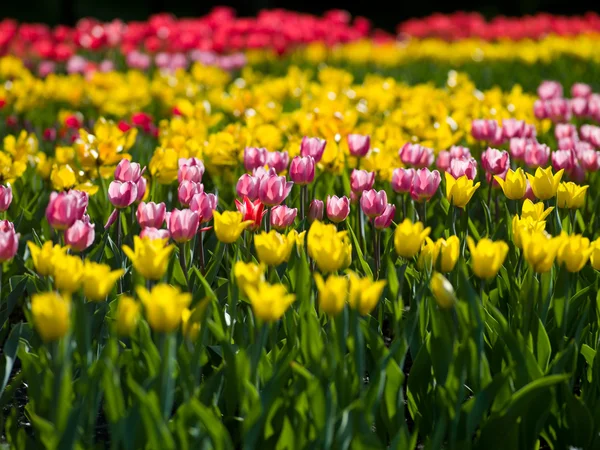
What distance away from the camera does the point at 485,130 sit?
4078 mm

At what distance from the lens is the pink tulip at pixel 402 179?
3.15 meters

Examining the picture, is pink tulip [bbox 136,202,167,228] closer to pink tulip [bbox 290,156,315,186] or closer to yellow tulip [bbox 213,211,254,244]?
yellow tulip [bbox 213,211,254,244]

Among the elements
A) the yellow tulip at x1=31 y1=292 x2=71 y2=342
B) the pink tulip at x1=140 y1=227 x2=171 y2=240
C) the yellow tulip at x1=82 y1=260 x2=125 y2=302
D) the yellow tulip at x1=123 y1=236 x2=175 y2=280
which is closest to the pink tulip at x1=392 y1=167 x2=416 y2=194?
the pink tulip at x1=140 y1=227 x2=171 y2=240

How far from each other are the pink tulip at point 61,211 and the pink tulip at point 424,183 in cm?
115

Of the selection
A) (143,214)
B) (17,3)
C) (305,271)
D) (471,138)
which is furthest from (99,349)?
(17,3)

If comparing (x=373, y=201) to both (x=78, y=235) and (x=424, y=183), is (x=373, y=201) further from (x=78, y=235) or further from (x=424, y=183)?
(x=78, y=235)

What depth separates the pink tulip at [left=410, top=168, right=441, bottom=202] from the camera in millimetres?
3025

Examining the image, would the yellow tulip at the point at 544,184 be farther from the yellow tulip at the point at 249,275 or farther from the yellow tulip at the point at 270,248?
the yellow tulip at the point at 249,275

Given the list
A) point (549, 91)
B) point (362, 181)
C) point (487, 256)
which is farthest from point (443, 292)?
point (549, 91)

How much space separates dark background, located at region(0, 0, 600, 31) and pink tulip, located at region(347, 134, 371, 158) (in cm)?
1630

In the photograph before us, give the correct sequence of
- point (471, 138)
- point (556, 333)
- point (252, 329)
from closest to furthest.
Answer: point (252, 329) → point (556, 333) → point (471, 138)

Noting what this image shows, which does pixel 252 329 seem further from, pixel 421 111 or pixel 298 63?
pixel 298 63

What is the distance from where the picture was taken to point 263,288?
191cm

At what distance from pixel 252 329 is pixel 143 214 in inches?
22.4
